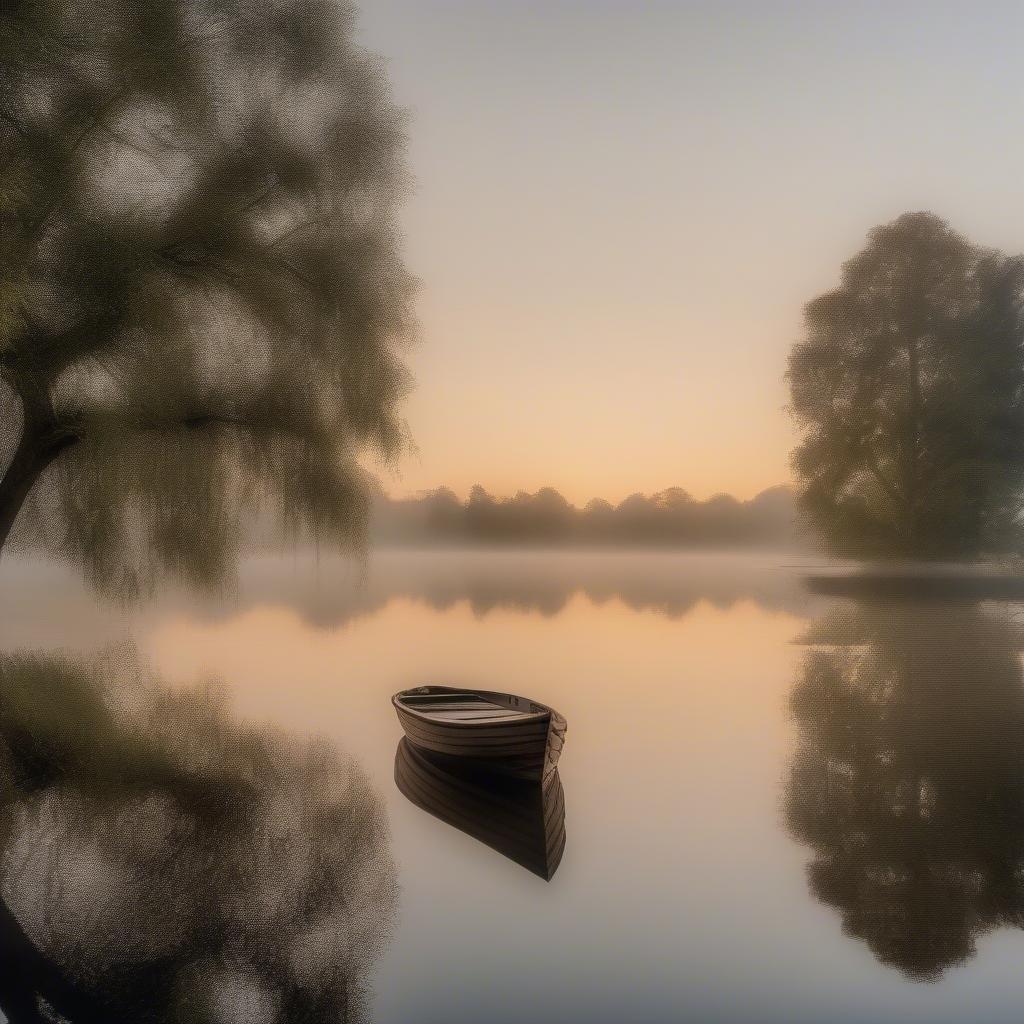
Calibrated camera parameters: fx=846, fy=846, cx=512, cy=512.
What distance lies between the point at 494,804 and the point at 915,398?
20.3 metres

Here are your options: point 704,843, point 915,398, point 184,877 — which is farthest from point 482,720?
point 915,398

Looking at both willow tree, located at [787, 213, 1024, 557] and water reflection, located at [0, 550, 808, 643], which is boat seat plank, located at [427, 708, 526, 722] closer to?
water reflection, located at [0, 550, 808, 643]

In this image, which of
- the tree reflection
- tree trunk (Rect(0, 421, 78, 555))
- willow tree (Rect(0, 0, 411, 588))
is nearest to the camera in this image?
the tree reflection

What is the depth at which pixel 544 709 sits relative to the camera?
6.37m

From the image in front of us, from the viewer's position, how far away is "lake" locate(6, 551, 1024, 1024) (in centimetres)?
339

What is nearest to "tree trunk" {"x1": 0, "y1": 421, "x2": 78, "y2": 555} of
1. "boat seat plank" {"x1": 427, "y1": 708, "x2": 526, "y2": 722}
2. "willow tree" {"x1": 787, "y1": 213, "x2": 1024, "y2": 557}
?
"boat seat plank" {"x1": 427, "y1": 708, "x2": 526, "y2": 722}

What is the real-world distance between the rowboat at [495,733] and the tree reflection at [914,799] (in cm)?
163

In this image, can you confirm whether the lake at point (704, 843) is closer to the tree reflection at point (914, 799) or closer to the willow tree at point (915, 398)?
the tree reflection at point (914, 799)

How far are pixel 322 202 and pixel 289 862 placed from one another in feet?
25.5

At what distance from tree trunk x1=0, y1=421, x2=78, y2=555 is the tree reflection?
314 inches

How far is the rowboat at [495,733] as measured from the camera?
19.1ft

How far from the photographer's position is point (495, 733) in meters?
5.98

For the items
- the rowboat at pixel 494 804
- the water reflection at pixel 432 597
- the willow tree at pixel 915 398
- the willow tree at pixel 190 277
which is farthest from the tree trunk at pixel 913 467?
the rowboat at pixel 494 804

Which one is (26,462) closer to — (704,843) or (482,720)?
(482,720)
